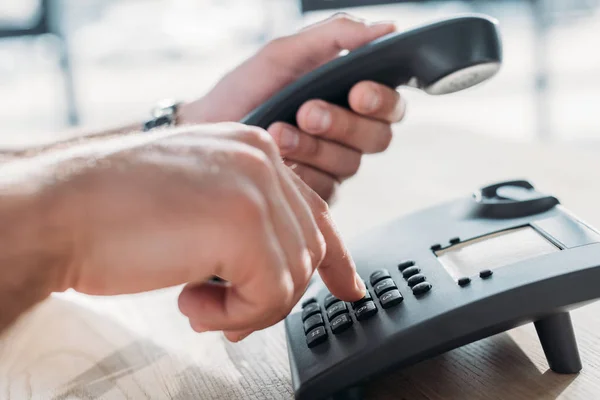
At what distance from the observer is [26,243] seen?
24cm

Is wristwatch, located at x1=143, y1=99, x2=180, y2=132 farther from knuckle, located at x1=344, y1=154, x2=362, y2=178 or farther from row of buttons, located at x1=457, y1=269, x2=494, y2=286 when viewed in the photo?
row of buttons, located at x1=457, y1=269, x2=494, y2=286

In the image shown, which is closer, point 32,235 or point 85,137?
point 32,235

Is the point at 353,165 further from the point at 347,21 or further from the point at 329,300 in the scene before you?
the point at 329,300

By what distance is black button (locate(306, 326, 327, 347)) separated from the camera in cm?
35

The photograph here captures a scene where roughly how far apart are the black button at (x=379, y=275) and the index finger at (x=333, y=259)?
24mm

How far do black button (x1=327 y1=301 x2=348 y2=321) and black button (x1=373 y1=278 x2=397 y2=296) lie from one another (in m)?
0.02

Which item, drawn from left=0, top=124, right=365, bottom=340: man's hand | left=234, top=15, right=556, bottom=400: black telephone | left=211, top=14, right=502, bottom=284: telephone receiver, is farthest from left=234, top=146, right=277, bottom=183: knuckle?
left=211, top=14, right=502, bottom=284: telephone receiver

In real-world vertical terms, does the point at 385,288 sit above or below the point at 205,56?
above

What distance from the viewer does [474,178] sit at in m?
0.80

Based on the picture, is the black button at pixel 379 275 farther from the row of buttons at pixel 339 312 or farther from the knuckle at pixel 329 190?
the knuckle at pixel 329 190

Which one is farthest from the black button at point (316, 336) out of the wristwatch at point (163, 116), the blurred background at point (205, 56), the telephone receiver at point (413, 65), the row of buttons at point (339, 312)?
the blurred background at point (205, 56)

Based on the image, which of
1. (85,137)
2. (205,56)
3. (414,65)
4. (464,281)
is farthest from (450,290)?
(205,56)

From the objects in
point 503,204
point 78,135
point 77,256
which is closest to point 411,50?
point 503,204

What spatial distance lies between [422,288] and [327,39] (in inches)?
14.7
